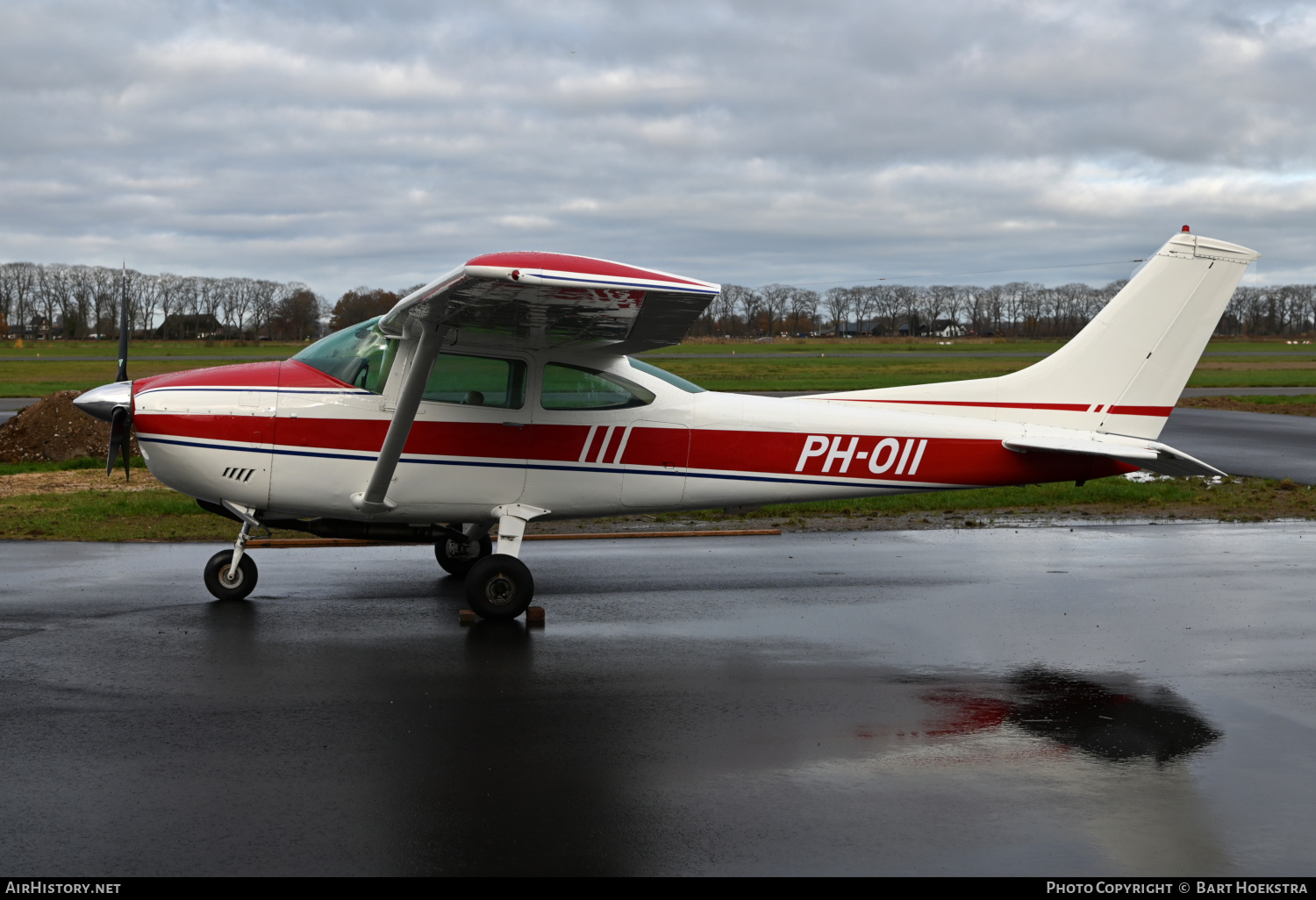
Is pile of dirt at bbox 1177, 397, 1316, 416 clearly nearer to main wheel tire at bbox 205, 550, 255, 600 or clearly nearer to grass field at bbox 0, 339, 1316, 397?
grass field at bbox 0, 339, 1316, 397

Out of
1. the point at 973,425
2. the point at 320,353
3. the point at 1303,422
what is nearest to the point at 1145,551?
the point at 973,425

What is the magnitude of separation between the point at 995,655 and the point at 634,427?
319cm

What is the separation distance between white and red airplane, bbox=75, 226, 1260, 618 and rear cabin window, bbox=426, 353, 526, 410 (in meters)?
0.01

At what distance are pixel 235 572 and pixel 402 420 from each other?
7.00ft

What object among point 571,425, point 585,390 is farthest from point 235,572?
point 585,390

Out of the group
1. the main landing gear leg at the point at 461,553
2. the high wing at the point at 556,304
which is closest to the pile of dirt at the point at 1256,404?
the main landing gear leg at the point at 461,553

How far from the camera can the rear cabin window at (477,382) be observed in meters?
8.22

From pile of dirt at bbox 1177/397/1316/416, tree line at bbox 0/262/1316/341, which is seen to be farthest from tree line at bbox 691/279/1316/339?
pile of dirt at bbox 1177/397/1316/416

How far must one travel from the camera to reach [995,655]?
22.9 feet

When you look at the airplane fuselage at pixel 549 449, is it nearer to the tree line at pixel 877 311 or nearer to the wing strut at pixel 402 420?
the wing strut at pixel 402 420

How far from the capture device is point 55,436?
17.0m

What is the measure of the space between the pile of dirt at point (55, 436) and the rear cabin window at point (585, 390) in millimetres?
11410

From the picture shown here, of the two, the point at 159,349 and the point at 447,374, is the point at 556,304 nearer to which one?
the point at 447,374

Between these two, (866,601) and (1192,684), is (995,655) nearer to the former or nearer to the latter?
(1192,684)
